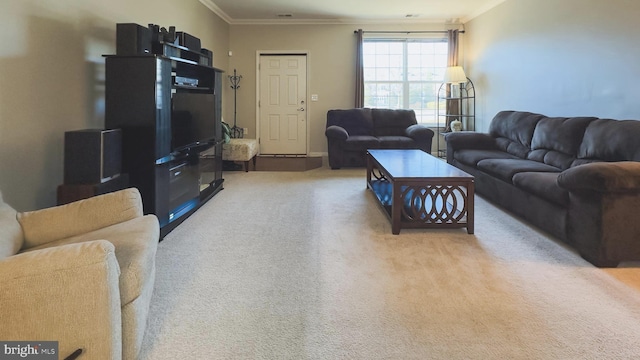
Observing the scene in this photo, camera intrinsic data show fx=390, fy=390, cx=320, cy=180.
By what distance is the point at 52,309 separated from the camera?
1.21 meters

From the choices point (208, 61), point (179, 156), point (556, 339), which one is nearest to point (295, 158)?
point (208, 61)

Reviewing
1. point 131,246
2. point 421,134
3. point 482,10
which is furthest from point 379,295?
point 482,10

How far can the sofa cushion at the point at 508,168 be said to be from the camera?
354 cm

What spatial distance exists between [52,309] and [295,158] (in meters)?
6.13

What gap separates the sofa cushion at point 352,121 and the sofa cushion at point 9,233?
218 inches

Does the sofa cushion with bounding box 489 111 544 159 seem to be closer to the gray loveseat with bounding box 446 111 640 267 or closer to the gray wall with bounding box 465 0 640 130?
the gray loveseat with bounding box 446 111 640 267

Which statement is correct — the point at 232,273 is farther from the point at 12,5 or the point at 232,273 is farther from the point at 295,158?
the point at 295,158

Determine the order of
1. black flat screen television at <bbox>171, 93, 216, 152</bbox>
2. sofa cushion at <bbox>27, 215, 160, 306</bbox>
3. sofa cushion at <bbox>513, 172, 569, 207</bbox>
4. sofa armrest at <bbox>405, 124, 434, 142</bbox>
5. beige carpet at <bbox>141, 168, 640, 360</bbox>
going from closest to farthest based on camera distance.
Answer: sofa cushion at <bbox>27, 215, 160, 306</bbox> → beige carpet at <bbox>141, 168, 640, 360</bbox> → sofa cushion at <bbox>513, 172, 569, 207</bbox> → black flat screen television at <bbox>171, 93, 216, 152</bbox> → sofa armrest at <bbox>405, 124, 434, 142</bbox>

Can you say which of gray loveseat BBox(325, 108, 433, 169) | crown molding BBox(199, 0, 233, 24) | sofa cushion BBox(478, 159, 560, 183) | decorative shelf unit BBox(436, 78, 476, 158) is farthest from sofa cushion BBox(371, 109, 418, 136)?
crown molding BBox(199, 0, 233, 24)

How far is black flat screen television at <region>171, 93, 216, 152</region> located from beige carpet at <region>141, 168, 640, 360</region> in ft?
2.53

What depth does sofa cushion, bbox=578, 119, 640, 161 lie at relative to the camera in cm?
302

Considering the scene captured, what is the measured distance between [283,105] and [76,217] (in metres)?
5.76

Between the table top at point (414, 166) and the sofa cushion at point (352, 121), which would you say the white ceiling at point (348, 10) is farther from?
the table top at point (414, 166)

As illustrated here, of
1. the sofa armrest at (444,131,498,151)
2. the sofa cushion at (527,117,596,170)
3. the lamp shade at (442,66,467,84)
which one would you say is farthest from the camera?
the lamp shade at (442,66,467,84)
